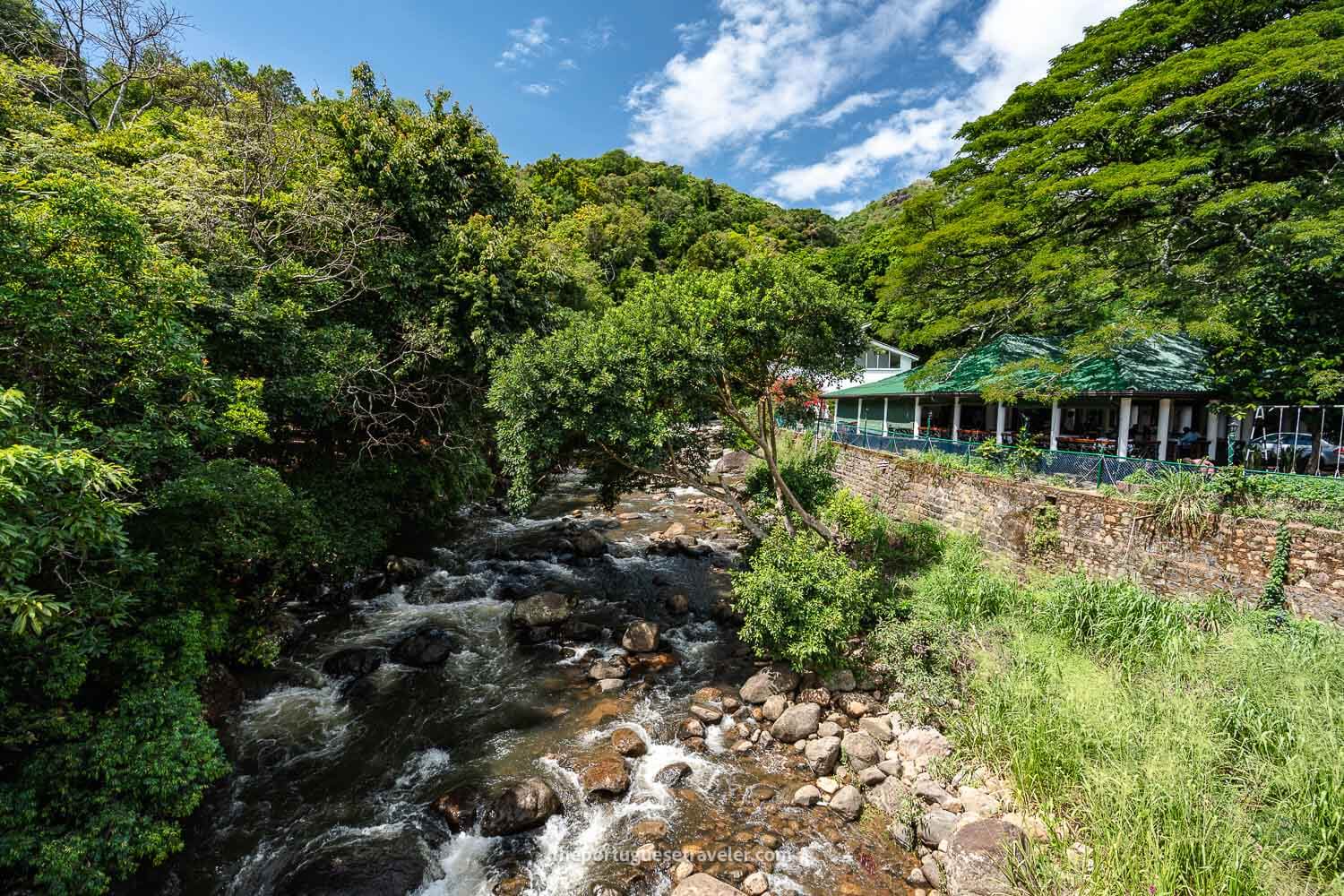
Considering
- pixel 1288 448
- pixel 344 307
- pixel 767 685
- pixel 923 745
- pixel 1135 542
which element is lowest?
pixel 767 685

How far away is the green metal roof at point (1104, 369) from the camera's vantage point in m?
15.6

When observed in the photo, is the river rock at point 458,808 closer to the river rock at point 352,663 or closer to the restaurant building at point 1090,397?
the river rock at point 352,663

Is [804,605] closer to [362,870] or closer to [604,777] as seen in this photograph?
[604,777]

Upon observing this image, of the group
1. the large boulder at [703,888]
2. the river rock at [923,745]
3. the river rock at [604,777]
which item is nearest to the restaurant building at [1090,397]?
the river rock at [923,745]

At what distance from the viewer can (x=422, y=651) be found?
461 inches

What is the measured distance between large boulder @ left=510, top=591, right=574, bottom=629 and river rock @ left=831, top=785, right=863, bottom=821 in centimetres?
773

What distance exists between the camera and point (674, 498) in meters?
25.8

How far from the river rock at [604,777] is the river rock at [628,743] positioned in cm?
20

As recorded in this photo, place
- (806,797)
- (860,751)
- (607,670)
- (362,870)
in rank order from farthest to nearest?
(607,670) < (860,751) < (806,797) < (362,870)

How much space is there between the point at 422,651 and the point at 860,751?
936cm

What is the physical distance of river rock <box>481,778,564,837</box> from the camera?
738 cm

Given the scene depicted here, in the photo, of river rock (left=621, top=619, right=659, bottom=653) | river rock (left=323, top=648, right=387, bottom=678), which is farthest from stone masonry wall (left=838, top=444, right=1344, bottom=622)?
river rock (left=323, top=648, right=387, bottom=678)

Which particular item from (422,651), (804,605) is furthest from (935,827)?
(422,651)

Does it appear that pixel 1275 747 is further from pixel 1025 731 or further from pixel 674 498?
pixel 674 498
